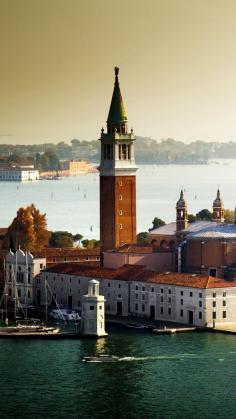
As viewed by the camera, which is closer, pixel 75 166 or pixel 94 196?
pixel 94 196

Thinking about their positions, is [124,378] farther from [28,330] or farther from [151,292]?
[151,292]

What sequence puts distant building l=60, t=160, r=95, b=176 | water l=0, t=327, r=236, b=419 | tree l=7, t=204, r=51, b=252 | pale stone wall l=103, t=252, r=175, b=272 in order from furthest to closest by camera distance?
distant building l=60, t=160, r=95, b=176
tree l=7, t=204, r=51, b=252
pale stone wall l=103, t=252, r=175, b=272
water l=0, t=327, r=236, b=419

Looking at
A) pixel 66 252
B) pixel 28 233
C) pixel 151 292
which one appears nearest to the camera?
pixel 151 292

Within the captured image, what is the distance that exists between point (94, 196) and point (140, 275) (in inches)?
3322

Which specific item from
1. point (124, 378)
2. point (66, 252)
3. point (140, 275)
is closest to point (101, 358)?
point (124, 378)

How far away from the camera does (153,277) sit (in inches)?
1772

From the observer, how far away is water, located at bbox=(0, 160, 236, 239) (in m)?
92.8

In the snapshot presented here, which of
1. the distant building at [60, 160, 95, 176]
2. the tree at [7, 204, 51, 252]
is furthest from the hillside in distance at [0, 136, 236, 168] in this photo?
the tree at [7, 204, 51, 252]

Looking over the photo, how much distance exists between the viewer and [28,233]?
56.2 m

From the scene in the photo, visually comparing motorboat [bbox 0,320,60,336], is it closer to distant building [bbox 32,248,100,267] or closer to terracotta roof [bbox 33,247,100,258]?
distant building [bbox 32,248,100,267]

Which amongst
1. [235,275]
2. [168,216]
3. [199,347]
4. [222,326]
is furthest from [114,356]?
[168,216]

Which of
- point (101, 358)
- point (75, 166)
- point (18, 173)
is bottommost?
point (101, 358)

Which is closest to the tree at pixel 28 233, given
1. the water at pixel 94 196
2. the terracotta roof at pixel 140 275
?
the terracotta roof at pixel 140 275

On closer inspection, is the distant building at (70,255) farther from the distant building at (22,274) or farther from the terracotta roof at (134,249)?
the terracotta roof at (134,249)
